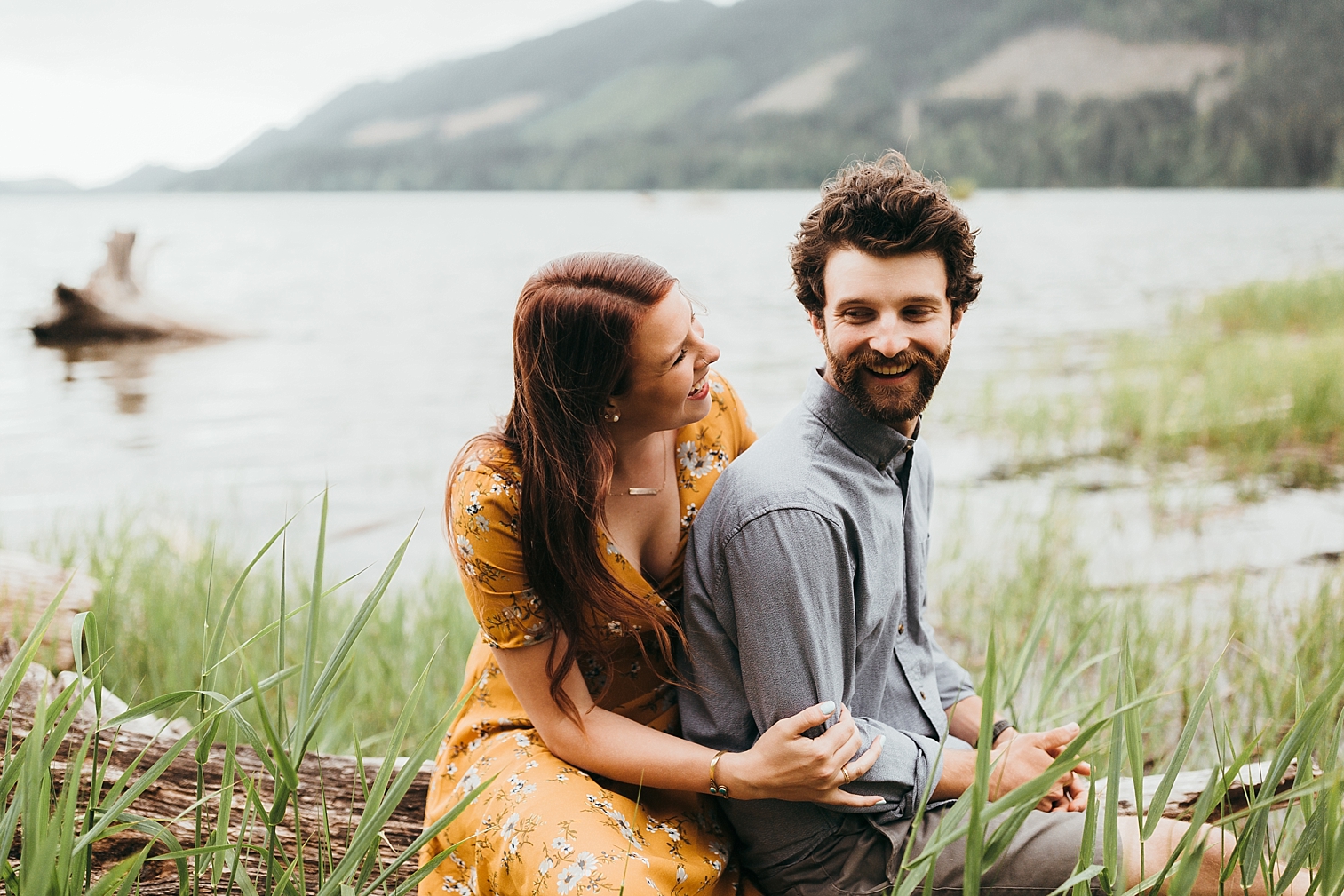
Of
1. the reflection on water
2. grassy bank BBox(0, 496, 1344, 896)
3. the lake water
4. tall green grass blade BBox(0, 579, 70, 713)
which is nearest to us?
A: grassy bank BBox(0, 496, 1344, 896)

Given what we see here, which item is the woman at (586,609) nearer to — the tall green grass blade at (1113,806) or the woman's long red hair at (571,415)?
the woman's long red hair at (571,415)

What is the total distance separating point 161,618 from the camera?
13.2 ft

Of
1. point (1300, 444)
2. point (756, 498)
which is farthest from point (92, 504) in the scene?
point (1300, 444)

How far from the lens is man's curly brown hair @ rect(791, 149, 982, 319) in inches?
77.0

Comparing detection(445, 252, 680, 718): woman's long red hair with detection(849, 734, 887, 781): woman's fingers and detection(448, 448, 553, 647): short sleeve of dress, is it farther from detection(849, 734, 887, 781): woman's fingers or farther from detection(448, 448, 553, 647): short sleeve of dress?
detection(849, 734, 887, 781): woman's fingers

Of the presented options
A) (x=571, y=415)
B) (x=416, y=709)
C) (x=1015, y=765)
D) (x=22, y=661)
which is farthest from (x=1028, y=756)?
(x=416, y=709)

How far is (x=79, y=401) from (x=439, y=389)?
15.6ft

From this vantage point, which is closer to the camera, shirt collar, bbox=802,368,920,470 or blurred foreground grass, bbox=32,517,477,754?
shirt collar, bbox=802,368,920,470

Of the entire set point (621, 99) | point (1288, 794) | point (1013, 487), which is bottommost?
point (1013, 487)

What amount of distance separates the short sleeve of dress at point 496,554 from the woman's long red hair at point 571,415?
21 mm

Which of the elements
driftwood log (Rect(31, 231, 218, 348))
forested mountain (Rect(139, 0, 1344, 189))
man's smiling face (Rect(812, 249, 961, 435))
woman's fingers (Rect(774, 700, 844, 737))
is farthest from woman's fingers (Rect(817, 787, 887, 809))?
forested mountain (Rect(139, 0, 1344, 189))

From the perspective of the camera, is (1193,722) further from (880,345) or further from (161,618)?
(161,618)

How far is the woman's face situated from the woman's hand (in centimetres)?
63

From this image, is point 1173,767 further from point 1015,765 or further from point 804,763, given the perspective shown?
point 804,763
